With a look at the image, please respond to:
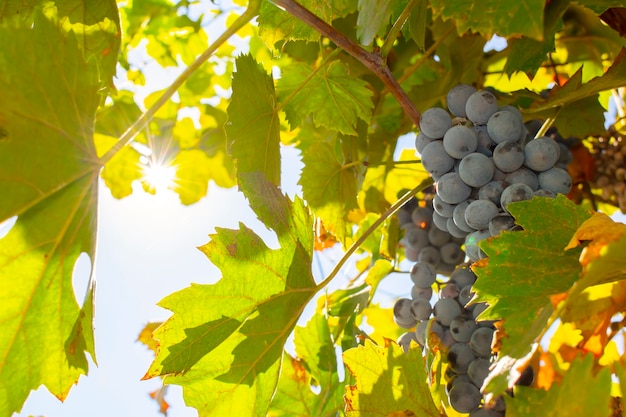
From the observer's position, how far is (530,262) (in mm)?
823

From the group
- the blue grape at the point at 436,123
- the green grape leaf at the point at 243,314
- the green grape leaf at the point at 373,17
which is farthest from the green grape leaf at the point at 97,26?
the blue grape at the point at 436,123

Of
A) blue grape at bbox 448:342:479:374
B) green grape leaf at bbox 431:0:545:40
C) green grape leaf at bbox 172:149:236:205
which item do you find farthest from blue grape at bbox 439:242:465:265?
green grape leaf at bbox 172:149:236:205

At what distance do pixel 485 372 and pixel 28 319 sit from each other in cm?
76

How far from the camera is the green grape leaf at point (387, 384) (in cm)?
102

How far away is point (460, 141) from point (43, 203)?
0.69 metres

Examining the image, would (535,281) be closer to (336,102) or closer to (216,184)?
(336,102)

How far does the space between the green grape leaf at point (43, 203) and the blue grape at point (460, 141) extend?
59cm

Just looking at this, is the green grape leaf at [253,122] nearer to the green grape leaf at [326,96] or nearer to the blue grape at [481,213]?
the green grape leaf at [326,96]

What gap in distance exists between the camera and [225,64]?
212 cm

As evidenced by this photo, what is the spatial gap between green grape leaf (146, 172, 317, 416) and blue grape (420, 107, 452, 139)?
263 mm

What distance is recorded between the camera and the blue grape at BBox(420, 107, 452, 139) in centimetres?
99

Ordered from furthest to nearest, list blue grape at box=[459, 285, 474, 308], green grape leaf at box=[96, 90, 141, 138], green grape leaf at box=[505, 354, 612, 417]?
green grape leaf at box=[96, 90, 141, 138] < blue grape at box=[459, 285, 474, 308] < green grape leaf at box=[505, 354, 612, 417]

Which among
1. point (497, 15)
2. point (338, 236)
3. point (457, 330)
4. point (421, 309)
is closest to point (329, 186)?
point (338, 236)

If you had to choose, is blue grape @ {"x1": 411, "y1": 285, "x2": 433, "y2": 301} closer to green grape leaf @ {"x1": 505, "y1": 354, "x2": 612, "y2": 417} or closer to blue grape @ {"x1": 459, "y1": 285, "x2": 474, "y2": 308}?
blue grape @ {"x1": 459, "y1": 285, "x2": 474, "y2": 308}
